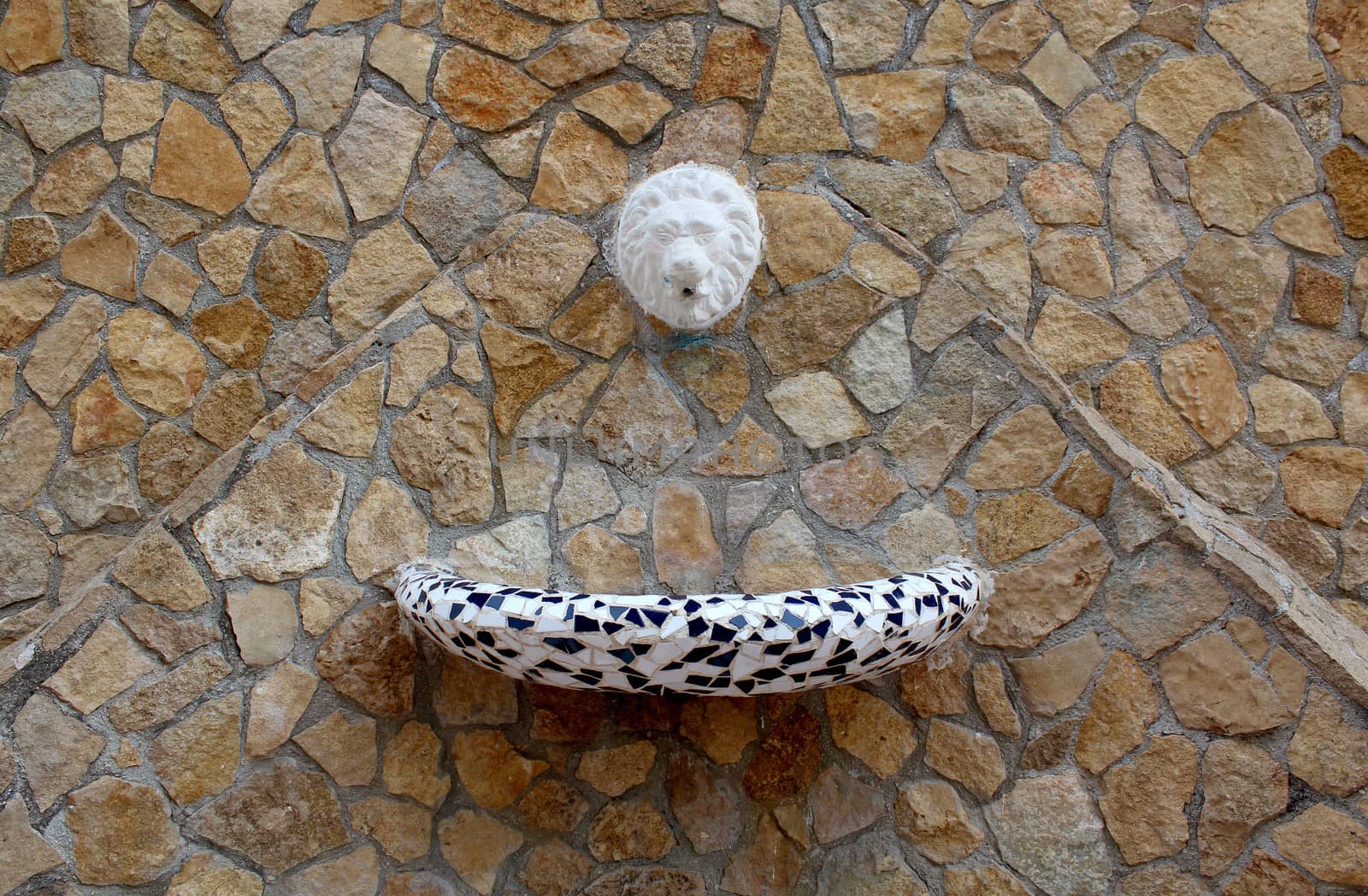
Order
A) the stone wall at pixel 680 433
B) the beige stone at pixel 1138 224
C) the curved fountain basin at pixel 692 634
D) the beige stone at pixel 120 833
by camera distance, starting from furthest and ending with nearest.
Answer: the beige stone at pixel 1138 224
the stone wall at pixel 680 433
the beige stone at pixel 120 833
the curved fountain basin at pixel 692 634

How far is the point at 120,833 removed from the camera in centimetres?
208

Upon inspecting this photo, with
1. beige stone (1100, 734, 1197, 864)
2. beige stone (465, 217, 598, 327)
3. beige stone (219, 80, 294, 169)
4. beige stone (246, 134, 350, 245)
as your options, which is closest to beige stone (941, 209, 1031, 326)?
beige stone (465, 217, 598, 327)

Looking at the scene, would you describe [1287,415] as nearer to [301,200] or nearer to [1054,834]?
[1054,834]

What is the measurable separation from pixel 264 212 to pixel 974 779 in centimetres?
193

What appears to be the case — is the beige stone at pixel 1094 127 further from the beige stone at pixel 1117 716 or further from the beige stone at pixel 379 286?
the beige stone at pixel 379 286

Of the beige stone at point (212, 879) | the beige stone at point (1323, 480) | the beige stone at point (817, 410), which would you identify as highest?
the beige stone at point (817, 410)

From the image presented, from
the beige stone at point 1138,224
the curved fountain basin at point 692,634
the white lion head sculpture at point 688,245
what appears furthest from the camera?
the beige stone at point 1138,224

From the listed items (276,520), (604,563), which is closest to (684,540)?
(604,563)

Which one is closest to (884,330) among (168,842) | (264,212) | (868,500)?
(868,500)

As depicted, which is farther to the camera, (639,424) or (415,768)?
(639,424)

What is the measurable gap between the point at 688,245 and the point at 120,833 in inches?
58.3

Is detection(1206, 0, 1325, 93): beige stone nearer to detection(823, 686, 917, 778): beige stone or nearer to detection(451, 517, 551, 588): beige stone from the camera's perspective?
detection(823, 686, 917, 778): beige stone

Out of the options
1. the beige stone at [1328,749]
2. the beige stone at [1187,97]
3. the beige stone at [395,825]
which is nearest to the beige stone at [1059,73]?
the beige stone at [1187,97]

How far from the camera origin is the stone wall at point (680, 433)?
2.17m
